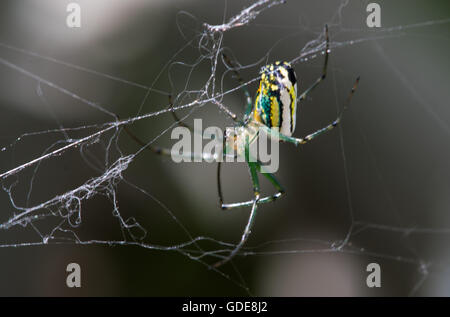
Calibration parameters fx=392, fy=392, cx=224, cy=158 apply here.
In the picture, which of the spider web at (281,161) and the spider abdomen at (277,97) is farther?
the spider web at (281,161)

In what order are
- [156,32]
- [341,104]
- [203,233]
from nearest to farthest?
1. [203,233]
2. [156,32]
3. [341,104]

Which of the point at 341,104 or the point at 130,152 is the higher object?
the point at 341,104

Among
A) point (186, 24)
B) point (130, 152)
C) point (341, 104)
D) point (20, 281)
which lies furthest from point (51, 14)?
Answer: point (341, 104)

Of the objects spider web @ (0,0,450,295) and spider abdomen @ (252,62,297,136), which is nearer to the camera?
spider abdomen @ (252,62,297,136)
